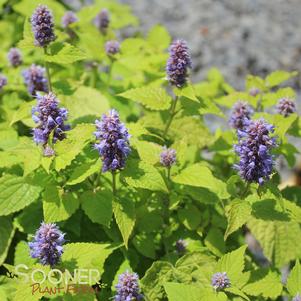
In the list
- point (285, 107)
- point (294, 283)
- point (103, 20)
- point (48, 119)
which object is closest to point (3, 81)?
point (103, 20)

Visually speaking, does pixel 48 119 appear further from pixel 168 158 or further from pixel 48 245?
pixel 168 158

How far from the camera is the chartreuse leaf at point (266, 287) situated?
142 inches

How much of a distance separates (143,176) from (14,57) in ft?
7.60

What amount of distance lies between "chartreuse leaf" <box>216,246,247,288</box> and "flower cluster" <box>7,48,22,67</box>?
283 cm

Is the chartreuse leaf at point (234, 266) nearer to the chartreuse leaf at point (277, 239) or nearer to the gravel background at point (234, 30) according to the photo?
the chartreuse leaf at point (277, 239)

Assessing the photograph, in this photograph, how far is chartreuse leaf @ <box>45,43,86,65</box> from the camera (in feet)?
12.5

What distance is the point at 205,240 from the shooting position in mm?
4070

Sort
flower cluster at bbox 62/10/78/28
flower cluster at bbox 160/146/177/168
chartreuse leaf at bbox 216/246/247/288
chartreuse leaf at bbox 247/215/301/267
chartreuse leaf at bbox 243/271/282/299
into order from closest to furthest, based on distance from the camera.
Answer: chartreuse leaf at bbox 216/246/247/288
chartreuse leaf at bbox 243/271/282/299
flower cluster at bbox 160/146/177/168
chartreuse leaf at bbox 247/215/301/267
flower cluster at bbox 62/10/78/28

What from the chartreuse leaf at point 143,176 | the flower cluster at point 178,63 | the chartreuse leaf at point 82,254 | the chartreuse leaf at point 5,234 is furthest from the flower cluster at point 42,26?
the chartreuse leaf at point 82,254

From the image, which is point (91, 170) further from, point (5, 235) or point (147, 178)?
point (5, 235)

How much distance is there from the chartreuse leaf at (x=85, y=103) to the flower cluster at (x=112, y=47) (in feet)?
1.80

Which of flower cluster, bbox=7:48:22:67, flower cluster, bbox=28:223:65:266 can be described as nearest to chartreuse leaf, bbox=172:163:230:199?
flower cluster, bbox=28:223:65:266

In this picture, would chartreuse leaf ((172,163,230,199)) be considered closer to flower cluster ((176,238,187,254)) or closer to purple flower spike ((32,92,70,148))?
flower cluster ((176,238,187,254))

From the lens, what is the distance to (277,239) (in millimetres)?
4062
